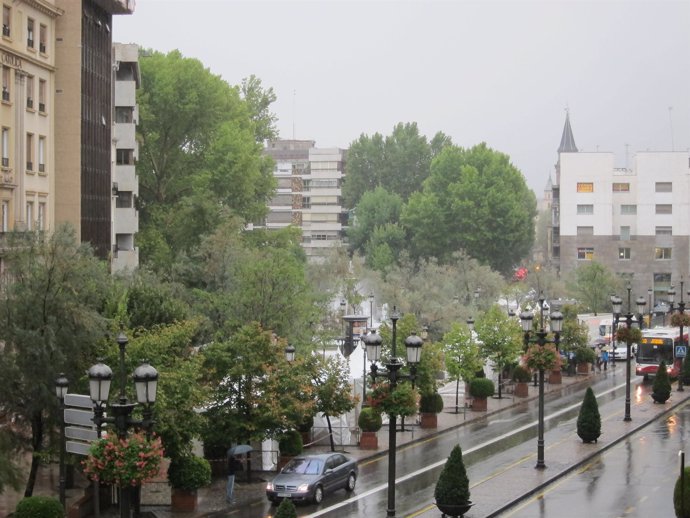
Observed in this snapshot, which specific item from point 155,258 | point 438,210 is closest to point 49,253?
point 155,258

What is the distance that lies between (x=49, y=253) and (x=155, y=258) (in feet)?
140

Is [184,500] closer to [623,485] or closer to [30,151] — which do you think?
[623,485]

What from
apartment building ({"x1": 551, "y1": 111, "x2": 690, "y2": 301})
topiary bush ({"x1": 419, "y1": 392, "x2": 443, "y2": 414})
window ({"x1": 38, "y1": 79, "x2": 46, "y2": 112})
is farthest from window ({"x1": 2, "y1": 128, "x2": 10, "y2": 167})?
apartment building ({"x1": 551, "y1": 111, "x2": 690, "y2": 301})

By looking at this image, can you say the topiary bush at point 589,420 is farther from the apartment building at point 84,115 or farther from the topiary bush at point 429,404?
the apartment building at point 84,115

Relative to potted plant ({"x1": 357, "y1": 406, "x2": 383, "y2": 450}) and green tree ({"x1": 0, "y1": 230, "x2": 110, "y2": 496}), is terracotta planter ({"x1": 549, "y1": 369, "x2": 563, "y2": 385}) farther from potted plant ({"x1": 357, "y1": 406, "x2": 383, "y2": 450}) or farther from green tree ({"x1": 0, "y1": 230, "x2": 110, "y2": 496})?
green tree ({"x1": 0, "y1": 230, "x2": 110, "y2": 496})

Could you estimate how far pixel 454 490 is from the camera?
3431 centimetres

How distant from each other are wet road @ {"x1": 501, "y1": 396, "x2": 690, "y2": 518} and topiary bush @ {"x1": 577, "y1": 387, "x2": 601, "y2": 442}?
0.94 meters

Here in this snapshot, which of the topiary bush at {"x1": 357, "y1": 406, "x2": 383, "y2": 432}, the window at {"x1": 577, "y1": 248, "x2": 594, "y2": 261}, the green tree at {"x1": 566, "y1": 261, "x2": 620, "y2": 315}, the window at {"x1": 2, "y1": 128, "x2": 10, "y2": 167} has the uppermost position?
the window at {"x1": 2, "y1": 128, "x2": 10, "y2": 167}

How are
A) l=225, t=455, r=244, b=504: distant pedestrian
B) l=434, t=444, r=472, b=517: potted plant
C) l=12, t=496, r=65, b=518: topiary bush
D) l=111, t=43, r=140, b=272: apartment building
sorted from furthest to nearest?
l=111, t=43, r=140, b=272: apartment building < l=225, t=455, r=244, b=504: distant pedestrian < l=434, t=444, r=472, b=517: potted plant < l=12, t=496, r=65, b=518: topiary bush

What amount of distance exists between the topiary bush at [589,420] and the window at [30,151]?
26.1 metres

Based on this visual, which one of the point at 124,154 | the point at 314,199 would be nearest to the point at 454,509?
the point at 124,154

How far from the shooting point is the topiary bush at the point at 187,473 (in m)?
37.7

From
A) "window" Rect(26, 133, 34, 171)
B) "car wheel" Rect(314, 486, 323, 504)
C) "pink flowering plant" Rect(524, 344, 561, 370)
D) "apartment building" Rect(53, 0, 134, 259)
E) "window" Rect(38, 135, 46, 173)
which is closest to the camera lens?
"car wheel" Rect(314, 486, 323, 504)

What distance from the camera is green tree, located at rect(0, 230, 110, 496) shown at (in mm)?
36031
